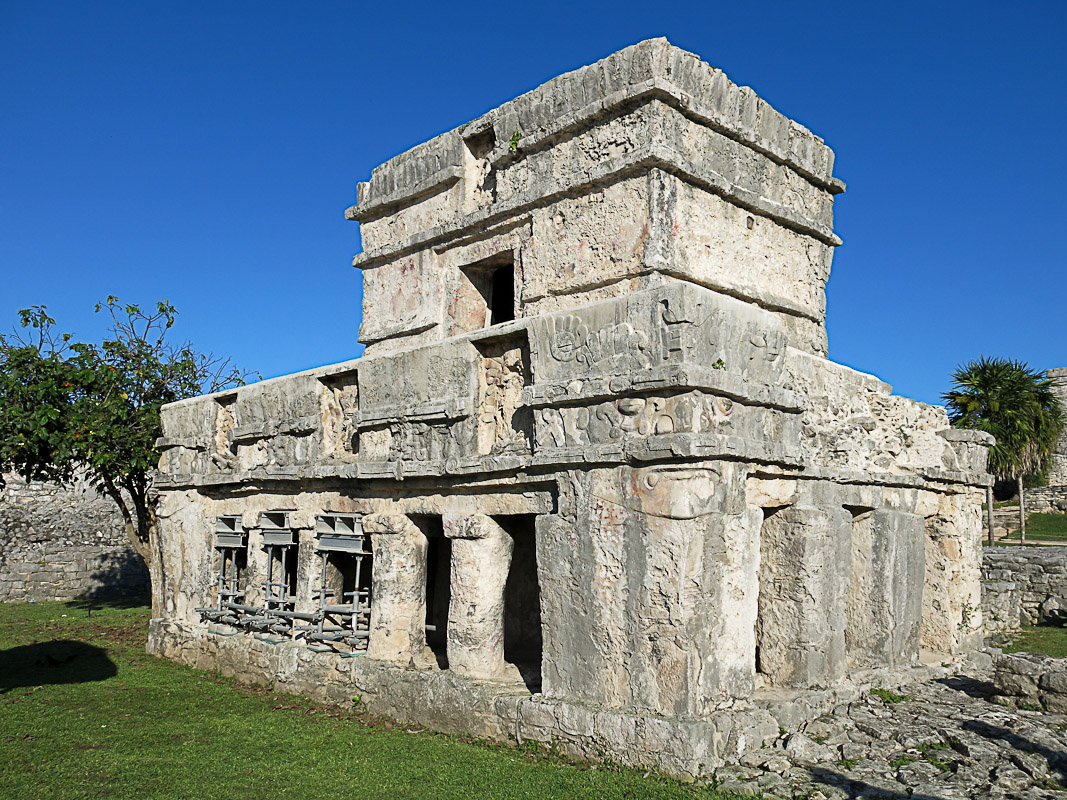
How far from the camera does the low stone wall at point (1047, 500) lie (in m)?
27.2

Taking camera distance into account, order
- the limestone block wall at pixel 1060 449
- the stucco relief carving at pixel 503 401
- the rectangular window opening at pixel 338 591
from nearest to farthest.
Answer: the stucco relief carving at pixel 503 401
the rectangular window opening at pixel 338 591
the limestone block wall at pixel 1060 449

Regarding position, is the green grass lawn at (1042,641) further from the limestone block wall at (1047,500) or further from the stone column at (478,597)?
the limestone block wall at (1047,500)

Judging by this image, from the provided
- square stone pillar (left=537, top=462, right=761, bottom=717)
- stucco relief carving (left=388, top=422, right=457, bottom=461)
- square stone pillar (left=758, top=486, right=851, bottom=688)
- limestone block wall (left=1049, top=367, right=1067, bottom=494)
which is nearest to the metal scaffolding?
stucco relief carving (left=388, top=422, right=457, bottom=461)

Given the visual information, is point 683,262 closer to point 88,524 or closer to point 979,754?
point 979,754

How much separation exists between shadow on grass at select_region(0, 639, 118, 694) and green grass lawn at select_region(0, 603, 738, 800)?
1.7 inches

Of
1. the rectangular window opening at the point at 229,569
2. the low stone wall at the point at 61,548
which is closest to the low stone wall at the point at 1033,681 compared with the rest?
the rectangular window opening at the point at 229,569

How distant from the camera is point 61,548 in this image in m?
16.4

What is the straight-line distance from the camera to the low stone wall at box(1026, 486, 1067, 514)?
89.1 feet

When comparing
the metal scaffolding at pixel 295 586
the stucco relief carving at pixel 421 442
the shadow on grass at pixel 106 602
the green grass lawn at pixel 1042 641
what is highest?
the stucco relief carving at pixel 421 442

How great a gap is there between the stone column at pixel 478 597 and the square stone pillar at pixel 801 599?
201 centimetres

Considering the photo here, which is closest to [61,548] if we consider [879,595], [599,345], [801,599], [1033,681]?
[599,345]

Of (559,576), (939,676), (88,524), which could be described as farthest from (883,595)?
(88,524)

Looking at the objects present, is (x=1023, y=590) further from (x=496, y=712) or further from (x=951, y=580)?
(x=496, y=712)

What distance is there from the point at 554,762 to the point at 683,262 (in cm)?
422
